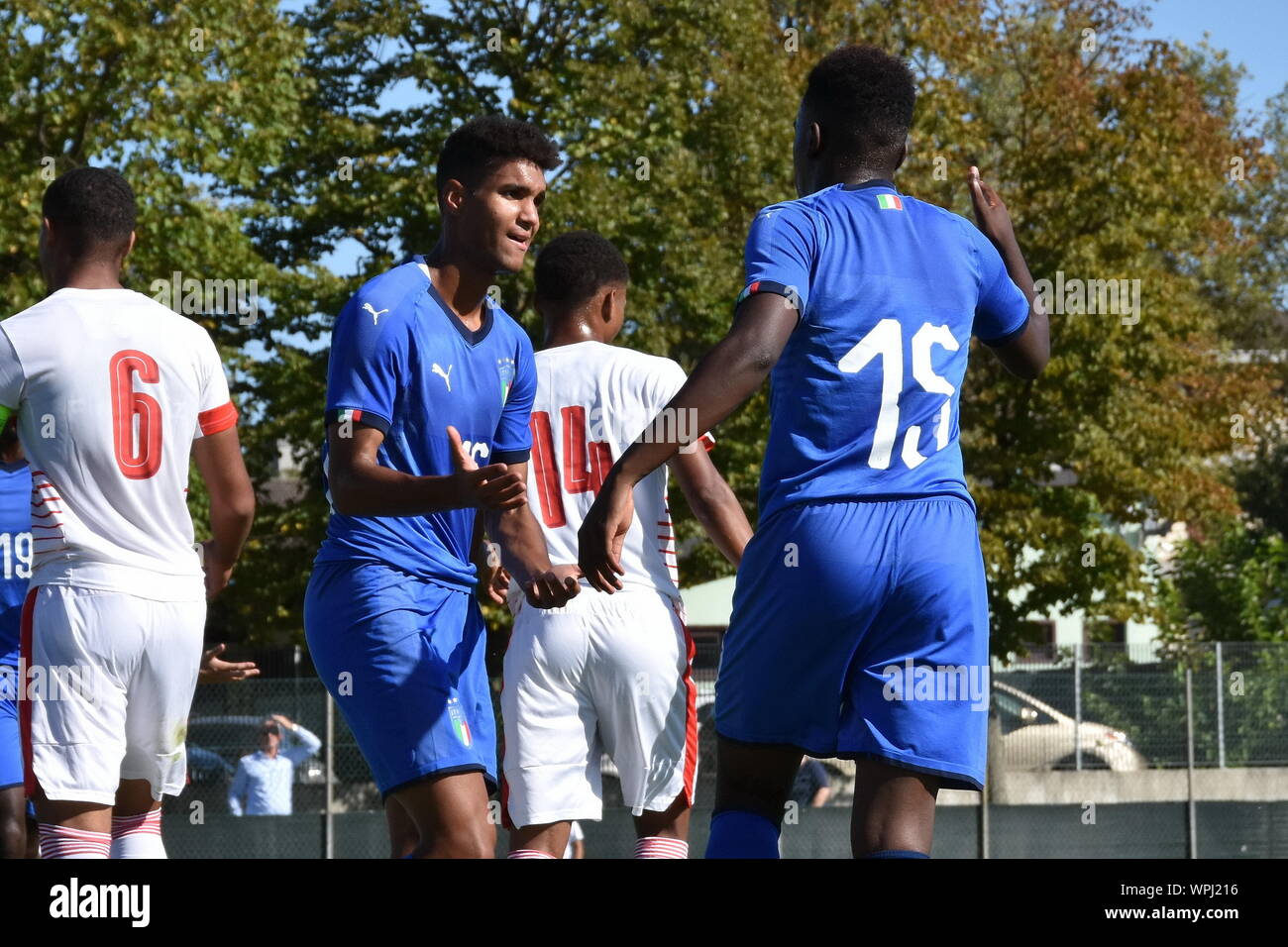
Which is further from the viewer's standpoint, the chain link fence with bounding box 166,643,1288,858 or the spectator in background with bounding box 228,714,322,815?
the spectator in background with bounding box 228,714,322,815

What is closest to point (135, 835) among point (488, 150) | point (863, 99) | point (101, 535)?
point (101, 535)

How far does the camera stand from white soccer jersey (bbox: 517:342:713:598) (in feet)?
18.8

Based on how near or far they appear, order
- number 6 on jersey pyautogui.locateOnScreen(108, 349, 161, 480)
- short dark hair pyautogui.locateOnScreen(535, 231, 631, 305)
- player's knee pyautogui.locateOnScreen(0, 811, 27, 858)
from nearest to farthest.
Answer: number 6 on jersey pyautogui.locateOnScreen(108, 349, 161, 480) < short dark hair pyautogui.locateOnScreen(535, 231, 631, 305) < player's knee pyautogui.locateOnScreen(0, 811, 27, 858)

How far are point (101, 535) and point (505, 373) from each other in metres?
1.23

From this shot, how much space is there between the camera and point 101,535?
4.67 metres

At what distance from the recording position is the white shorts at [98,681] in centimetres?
457

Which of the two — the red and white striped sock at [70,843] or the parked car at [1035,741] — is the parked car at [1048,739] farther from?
the red and white striped sock at [70,843]

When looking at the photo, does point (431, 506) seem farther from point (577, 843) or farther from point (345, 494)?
point (577, 843)

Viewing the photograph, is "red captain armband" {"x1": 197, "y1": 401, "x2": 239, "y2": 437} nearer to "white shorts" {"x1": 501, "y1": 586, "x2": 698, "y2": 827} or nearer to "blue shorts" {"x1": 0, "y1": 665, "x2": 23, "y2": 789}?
"white shorts" {"x1": 501, "y1": 586, "x2": 698, "y2": 827}

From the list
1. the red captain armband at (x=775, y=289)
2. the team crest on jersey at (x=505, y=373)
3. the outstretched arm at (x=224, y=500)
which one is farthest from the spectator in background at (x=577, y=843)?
the red captain armband at (x=775, y=289)

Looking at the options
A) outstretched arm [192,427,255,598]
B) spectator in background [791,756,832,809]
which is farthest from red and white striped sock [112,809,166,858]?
spectator in background [791,756,832,809]

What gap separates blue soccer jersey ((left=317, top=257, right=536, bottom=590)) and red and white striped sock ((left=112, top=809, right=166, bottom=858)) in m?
0.99

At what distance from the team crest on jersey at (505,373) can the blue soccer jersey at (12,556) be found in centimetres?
246
